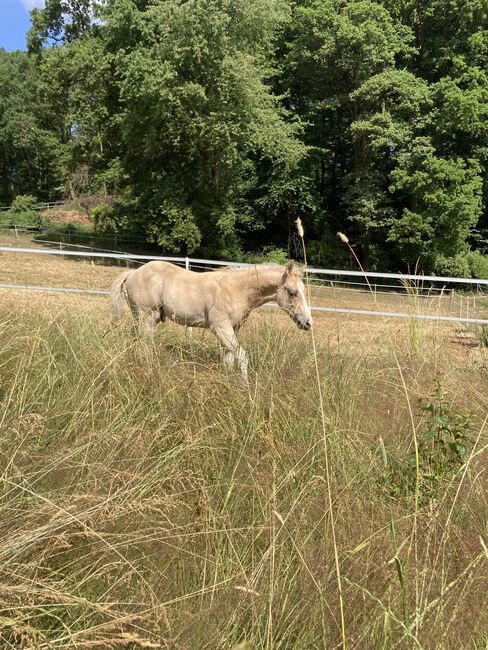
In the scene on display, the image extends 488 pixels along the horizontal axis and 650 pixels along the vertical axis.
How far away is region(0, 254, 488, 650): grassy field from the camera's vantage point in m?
1.27

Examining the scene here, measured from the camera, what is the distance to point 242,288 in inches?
190

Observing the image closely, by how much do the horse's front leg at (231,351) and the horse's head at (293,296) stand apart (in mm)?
557

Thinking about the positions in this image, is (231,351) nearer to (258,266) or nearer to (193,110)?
(258,266)

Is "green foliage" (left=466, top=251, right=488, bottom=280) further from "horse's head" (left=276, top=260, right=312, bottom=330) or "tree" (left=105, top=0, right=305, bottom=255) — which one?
"horse's head" (left=276, top=260, right=312, bottom=330)

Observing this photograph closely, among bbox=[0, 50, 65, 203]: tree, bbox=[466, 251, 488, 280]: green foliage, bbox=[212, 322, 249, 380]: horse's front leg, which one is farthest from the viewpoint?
bbox=[0, 50, 65, 203]: tree

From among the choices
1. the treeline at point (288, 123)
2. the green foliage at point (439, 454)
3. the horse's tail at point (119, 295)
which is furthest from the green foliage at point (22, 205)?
the green foliage at point (439, 454)

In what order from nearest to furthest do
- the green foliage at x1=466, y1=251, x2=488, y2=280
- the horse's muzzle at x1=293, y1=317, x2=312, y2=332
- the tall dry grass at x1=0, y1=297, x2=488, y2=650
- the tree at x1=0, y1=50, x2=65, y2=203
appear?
1. the tall dry grass at x1=0, y1=297, x2=488, y2=650
2. the horse's muzzle at x1=293, y1=317, x2=312, y2=332
3. the green foliage at x1=466, y1=251, x2=488, y2=280
4. the tree at x1=0, y1=50, x2=65, y2=203

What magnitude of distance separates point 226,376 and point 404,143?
75.4ft

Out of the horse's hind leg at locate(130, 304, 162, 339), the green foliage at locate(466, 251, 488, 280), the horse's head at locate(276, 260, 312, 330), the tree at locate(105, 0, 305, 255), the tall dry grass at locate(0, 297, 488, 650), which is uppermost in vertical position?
the tree at locate(105, 0, 305, 255)

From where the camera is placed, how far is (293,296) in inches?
177

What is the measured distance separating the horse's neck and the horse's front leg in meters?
0.46

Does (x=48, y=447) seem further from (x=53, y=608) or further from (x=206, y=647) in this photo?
(x=206, y=647)

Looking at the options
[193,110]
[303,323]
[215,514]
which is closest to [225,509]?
[215,514]

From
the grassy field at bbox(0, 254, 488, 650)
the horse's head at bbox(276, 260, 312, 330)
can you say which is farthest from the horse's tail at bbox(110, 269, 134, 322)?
the grassy field at bbox(0, 254, 488, 650)
